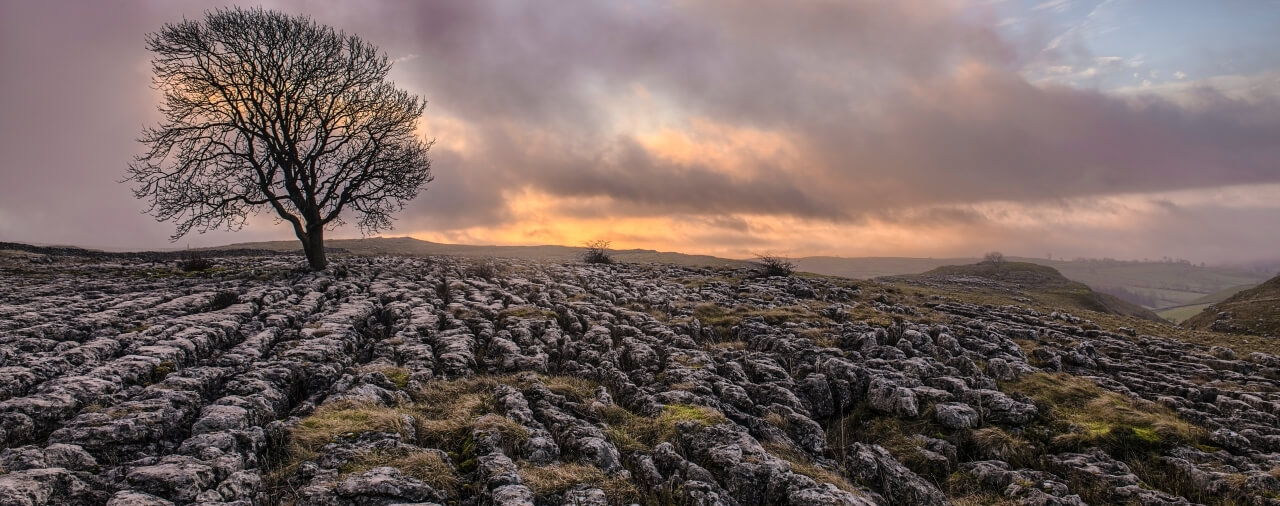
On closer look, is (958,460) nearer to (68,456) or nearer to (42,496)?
(42,496)

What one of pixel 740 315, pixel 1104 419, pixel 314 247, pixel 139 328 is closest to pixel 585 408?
pixel 740 315

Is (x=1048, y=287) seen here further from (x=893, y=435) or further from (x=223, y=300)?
(x=223, y=300)

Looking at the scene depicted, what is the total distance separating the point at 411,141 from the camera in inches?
1234

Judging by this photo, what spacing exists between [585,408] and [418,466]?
382 centimetres

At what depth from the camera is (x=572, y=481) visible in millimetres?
7895

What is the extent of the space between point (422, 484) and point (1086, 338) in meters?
24.9

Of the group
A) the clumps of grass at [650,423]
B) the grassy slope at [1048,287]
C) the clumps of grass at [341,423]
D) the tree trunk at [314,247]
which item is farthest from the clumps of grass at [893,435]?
the grassy slope at [1048,287]

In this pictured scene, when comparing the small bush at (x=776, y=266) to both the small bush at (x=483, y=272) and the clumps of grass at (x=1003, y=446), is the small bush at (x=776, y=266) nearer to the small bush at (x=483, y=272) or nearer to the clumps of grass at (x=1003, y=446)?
the small bush at (x=483, y=272)

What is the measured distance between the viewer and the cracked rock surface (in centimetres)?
796

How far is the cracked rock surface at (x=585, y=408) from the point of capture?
7957 mm

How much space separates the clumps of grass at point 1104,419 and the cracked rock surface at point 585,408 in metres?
0.07

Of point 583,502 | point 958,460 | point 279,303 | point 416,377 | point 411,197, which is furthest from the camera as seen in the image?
point 411,197

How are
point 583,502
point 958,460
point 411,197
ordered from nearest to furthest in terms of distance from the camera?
point 583,502 → point 958,460 → point 411,197

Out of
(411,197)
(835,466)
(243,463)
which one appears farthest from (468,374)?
(411,197)
